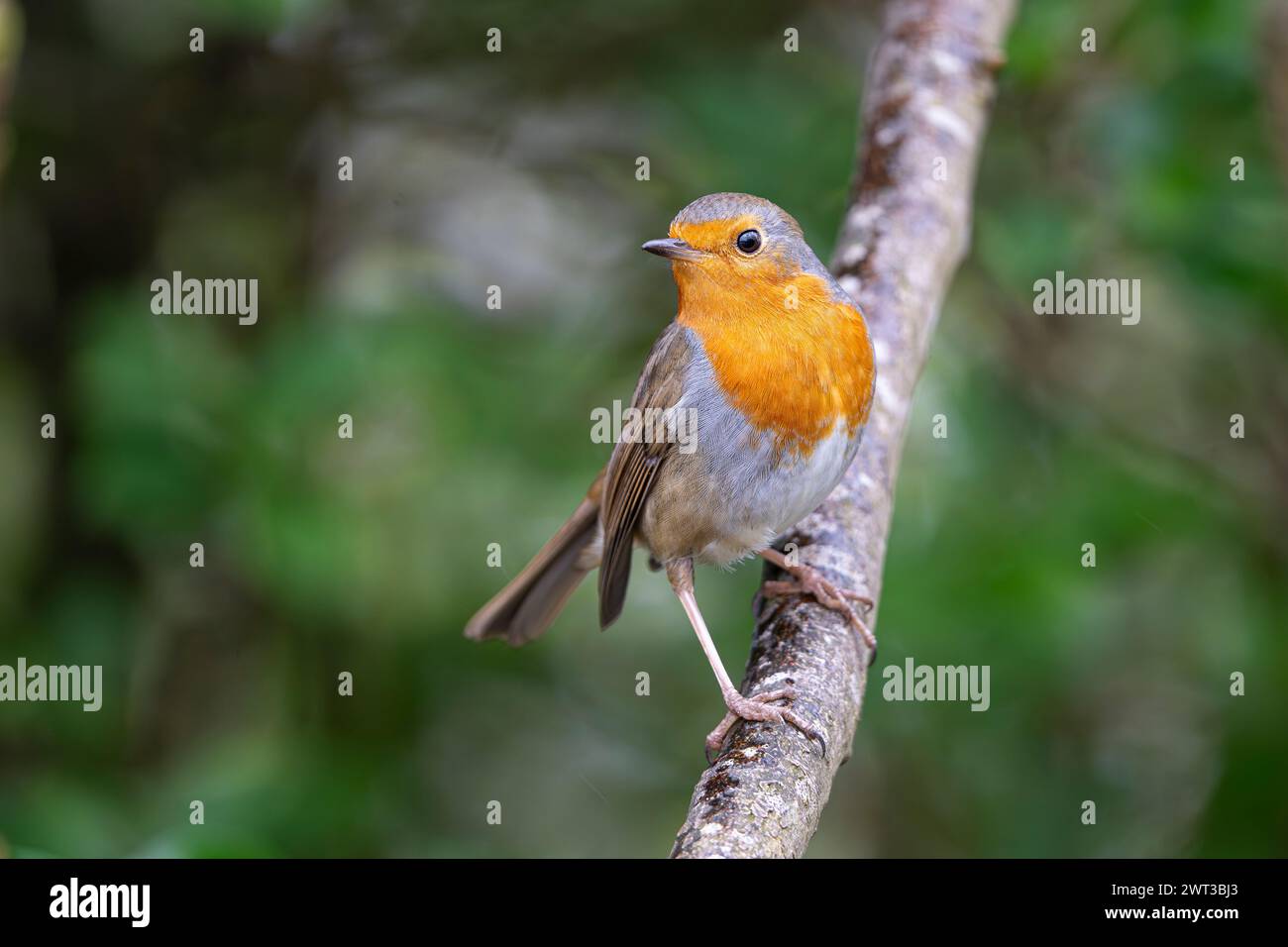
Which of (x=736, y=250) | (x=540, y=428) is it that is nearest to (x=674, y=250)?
(x=736, y=250)

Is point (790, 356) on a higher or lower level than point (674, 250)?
lower

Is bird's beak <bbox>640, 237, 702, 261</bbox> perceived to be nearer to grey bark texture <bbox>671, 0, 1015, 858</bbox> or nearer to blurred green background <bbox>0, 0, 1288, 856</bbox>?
grey bark texture <bbox>671, 0, 1015, 858</bbox>

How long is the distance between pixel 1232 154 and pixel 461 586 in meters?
3.03

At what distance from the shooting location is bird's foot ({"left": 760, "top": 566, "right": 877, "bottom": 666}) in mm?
3221

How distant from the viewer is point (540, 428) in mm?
4684

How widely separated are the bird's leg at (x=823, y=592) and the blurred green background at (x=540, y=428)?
1.01m

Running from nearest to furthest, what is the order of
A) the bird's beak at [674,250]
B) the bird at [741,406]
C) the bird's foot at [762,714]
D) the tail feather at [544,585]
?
the bird's foot at [762,714], the bird at [741,406], the bird's beak at [674,250], the tail feather at [544,585]

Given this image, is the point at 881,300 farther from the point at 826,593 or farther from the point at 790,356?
the point at 826,593

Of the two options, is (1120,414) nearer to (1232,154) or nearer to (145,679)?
(1232,154)

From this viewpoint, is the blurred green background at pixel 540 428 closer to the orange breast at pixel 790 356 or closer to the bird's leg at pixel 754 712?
the orange breast at pixel 790 356

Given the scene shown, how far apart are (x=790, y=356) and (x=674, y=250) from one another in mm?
412

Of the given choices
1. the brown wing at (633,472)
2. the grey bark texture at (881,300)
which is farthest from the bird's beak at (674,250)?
the grey bark texture at (881,300)

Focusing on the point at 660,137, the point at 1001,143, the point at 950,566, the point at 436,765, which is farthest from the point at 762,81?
the point at 436,765

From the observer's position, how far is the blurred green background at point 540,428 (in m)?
4.39
